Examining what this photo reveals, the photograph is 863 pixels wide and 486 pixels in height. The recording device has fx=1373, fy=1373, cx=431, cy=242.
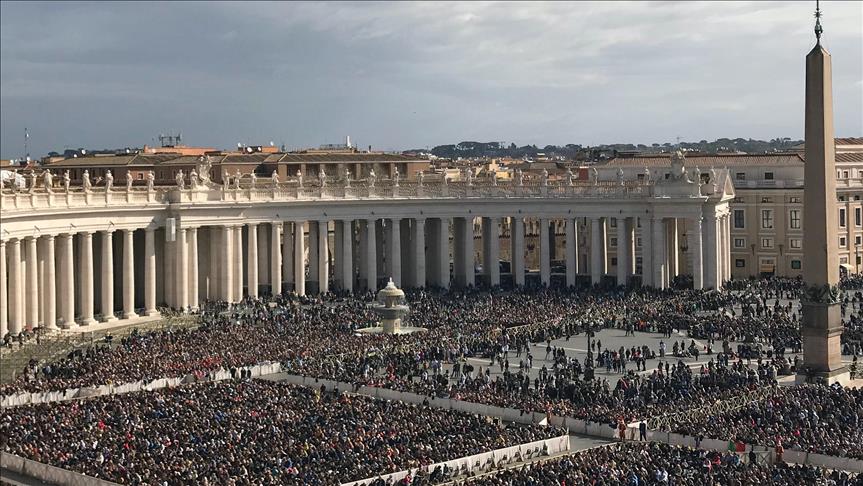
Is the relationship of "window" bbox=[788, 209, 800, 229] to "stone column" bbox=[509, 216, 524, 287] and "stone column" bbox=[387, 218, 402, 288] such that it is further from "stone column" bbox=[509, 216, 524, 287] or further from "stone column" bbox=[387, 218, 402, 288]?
"stone column" bbox=[387, 218, 402, 288]

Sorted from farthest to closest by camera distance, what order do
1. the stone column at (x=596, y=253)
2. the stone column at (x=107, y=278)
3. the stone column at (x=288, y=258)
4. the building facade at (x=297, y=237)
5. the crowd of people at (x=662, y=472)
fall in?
the stone column at (x=288, y=258) < the stone column at (x=596, y=253) < the stone column at (x=107, y=278) < the building facade at (x=297, y=237) < the crowd of people at (x=662, y=472)

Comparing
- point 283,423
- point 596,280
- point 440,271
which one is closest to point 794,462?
point 283,423

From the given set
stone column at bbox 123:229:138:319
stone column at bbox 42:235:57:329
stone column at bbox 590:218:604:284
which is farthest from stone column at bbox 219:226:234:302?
stone column at bbox 590:218:604:284

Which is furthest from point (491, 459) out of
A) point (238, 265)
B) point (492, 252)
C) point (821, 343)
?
point (492, 252)

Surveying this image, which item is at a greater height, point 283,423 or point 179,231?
point 179,231

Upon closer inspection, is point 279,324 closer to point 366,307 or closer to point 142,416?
point 366,307

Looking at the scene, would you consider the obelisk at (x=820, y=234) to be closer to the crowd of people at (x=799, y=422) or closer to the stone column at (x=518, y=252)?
the crowd of people at (x=799, y=422)

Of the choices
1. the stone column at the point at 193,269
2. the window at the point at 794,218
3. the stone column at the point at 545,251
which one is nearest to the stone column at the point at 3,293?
the stone column at the point at 193,269
